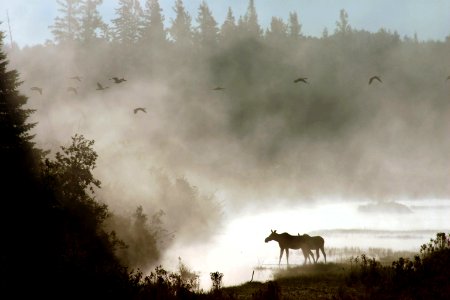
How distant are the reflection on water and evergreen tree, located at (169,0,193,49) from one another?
79.2m

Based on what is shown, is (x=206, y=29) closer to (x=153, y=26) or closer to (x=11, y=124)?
(x=153, y=26)

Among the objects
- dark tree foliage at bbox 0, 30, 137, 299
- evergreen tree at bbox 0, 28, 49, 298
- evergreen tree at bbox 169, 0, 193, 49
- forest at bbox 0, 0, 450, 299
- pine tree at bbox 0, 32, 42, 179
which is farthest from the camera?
evergreen tree at bbox 169, 0, 193, 49

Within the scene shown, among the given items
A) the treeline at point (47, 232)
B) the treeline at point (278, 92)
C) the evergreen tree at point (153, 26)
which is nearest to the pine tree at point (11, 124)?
the treeline at point (47, 232)

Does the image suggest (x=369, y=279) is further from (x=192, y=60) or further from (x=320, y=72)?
(x=320, y=72)

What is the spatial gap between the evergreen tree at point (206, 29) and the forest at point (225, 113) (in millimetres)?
491

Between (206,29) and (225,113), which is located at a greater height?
(206,29)

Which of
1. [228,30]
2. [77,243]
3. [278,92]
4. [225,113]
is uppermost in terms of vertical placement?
[228,30]

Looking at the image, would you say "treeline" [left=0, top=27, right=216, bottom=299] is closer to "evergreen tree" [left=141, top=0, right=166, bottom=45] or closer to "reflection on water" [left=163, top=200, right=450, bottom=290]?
"reflection on water" [left=163, top=200, right=450, bottom=290]

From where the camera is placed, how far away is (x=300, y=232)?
5603 cm

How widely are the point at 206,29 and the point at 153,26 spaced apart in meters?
19.5

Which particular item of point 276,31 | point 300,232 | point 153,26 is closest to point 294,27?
point 276,31

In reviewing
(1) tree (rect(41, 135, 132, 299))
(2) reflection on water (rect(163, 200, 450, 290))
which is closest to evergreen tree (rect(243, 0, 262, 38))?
(2) reflection on water (rect(163, 200, 450, 290))

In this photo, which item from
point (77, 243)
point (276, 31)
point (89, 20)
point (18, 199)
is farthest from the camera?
point (276, 31)

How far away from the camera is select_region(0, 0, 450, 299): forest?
53934 mm
